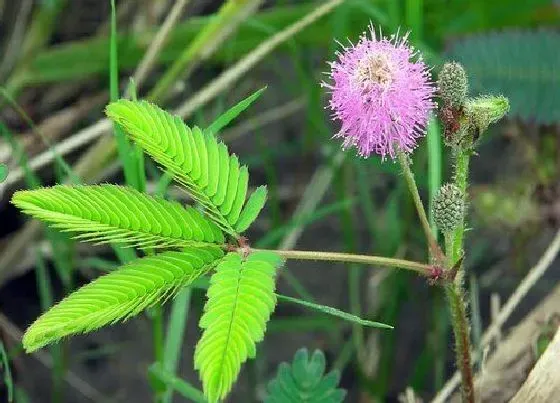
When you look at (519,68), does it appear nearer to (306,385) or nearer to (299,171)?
(299,171)

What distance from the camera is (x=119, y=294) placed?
759mm

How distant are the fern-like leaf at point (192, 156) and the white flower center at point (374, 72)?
0.45 ft

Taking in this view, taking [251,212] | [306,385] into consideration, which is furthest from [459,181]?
[306,385]

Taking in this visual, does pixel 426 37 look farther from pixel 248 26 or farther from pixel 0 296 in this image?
pixel 0 296

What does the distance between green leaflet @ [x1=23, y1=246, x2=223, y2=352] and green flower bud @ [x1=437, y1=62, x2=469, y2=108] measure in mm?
263

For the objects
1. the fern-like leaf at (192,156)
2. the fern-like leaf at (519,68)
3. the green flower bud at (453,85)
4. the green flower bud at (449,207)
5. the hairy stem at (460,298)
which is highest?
the fern-like leaf at (519,68)

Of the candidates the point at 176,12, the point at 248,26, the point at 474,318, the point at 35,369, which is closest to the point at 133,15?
the point at 248,26

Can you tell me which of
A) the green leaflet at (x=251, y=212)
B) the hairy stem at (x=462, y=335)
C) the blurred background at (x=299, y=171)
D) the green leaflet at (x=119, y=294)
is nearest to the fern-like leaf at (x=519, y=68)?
the blurred background at (x=299, y=171)

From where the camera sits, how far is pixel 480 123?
879 mm

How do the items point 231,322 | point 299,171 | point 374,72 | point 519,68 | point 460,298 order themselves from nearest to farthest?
point 231,322
point 374,72
point 460,298
point 519,68
point 299,171

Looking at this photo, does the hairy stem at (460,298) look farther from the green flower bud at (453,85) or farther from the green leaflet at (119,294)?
the green leaflet at (119,294)

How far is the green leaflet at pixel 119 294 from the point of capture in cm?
74

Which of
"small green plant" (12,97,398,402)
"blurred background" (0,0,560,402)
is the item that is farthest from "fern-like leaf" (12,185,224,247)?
"blurred background" (0,0,560,402)

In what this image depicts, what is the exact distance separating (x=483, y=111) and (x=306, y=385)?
1.34 feet
